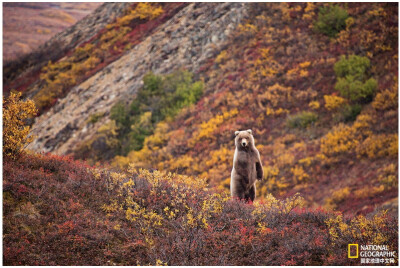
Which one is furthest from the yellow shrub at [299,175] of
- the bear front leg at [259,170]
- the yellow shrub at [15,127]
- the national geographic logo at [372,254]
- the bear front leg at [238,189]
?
the yellow shrub at [15,127]

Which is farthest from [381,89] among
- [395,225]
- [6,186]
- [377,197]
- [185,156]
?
[6,186]

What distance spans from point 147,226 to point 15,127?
3.64 meters

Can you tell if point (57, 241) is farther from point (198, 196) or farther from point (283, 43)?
point (283, 43)

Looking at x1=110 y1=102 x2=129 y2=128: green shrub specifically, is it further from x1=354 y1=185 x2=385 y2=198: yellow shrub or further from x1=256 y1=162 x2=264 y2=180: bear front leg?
x1=256 y1=162 x2=264 y2=180: bear front leg

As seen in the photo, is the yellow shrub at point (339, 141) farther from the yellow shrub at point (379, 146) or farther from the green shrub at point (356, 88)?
the green shrub at point (356, 88)

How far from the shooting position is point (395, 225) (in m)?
5.94

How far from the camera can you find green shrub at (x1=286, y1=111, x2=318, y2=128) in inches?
790

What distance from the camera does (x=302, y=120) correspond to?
66.3 feet

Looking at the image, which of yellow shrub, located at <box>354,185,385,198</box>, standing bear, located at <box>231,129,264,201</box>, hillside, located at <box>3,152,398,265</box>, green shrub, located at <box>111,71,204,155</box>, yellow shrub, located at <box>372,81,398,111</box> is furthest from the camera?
green shrub, located at <box>111,71,204,155</box>

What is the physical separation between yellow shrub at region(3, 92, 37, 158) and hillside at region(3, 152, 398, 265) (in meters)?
0.28

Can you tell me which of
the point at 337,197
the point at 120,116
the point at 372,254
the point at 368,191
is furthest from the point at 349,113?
the point at 120,116

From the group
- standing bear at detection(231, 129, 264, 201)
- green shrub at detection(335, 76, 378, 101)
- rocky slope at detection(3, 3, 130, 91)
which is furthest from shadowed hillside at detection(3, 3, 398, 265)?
standing bear at detection(231, 129, 264, 201)

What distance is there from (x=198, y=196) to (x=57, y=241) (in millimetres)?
2837

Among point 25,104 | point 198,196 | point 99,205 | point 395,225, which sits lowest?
point 395,225
